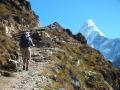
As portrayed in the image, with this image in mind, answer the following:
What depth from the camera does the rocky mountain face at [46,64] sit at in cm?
3332

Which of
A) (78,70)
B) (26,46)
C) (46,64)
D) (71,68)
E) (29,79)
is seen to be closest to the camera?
(29,79)

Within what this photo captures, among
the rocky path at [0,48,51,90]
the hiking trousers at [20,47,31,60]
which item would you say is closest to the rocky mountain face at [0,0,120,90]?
the rocky path at [0,48,51,90]

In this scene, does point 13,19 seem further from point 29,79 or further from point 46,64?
point 29,79

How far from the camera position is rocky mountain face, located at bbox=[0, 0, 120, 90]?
33.3 meters

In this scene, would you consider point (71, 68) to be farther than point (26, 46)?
Yes

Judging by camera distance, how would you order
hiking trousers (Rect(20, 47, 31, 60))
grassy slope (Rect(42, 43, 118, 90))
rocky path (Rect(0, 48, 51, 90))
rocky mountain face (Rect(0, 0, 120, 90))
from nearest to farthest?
1. rocky path (Rect(0, 48, 51, 90))
2. rocky mountain face (Rect(0, 0, 120, 90))
3. hiking trousers (Rect(20, 47, 31, 60))
4. grassy slope (Rect(42, 43, 118, 90))

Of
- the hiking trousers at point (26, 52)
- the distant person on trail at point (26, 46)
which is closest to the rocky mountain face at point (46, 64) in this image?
the hiking trousers at point (26, 52)

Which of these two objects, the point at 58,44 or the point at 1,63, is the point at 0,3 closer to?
the point at 58,44

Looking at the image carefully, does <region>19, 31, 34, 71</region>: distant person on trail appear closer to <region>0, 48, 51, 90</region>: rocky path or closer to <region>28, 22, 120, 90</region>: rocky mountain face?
<region>0, 48, 51, 90</region>: rocky path

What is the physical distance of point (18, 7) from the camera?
261ft

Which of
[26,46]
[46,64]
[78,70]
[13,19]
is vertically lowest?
[46,64]

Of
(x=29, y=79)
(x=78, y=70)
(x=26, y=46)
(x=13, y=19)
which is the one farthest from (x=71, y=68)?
(x=13, y=19)

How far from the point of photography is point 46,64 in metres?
40.7

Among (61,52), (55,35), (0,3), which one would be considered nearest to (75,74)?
(61,52)
